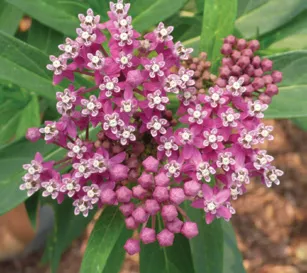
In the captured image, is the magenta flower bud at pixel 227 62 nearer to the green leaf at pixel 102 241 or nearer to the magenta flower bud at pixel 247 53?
the magenta flower bud at pixel 247 53

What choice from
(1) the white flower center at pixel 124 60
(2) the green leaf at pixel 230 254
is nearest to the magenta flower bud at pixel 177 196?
(1) the white flower center at pixel 124 60

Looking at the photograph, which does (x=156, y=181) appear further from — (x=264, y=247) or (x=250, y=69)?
(x=264, y=247)

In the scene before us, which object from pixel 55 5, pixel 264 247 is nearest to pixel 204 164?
pixel 55 5

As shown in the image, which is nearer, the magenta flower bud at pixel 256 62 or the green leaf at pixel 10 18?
the magenta flower bud at pixel 256 62

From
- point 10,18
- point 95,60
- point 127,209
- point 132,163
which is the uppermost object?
point 10,18

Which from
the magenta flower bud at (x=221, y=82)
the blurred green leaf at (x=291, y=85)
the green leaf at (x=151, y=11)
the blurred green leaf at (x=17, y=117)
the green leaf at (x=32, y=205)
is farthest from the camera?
the green leaf at (x=32, y=205)

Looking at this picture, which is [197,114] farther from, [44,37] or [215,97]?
[44,37]

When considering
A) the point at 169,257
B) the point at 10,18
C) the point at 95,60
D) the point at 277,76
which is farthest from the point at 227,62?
the point at 10,18
